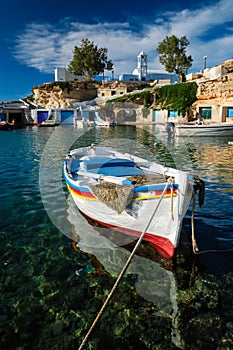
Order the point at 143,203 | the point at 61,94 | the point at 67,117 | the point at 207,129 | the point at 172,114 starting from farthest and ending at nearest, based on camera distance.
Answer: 1. the point at 61,94
2. the point at 67,117
3. the point at 172,114
4. the point at 207,129
5. the point at 143,203

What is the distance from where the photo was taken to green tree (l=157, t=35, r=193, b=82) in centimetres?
6419

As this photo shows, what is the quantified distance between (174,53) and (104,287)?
7104 cm

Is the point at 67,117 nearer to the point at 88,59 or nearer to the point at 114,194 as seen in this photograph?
the point at 88,59

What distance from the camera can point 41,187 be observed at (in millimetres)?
10328

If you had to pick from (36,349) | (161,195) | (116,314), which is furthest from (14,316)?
(161,195)

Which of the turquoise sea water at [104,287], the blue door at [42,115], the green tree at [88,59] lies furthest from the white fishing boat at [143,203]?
the green tree at [88,59]

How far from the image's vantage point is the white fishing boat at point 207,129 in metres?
26.0

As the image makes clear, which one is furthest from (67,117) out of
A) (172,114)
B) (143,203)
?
(143,203)

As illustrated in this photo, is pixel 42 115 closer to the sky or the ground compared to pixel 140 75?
closer to the ground

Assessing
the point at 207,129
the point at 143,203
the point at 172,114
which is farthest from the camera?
the point at 172,114

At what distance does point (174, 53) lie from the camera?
213 feet

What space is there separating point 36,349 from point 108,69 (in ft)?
271

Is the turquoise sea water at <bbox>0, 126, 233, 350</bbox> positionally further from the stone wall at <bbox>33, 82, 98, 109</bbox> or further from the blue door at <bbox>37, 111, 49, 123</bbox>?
the stone wall at <bbox>33, 82, 98, 109</bbox>

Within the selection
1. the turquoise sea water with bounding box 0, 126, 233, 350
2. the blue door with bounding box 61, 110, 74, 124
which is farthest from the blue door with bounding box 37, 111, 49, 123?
the turquoise sea water with bounding box 0, 126, 233, 350
